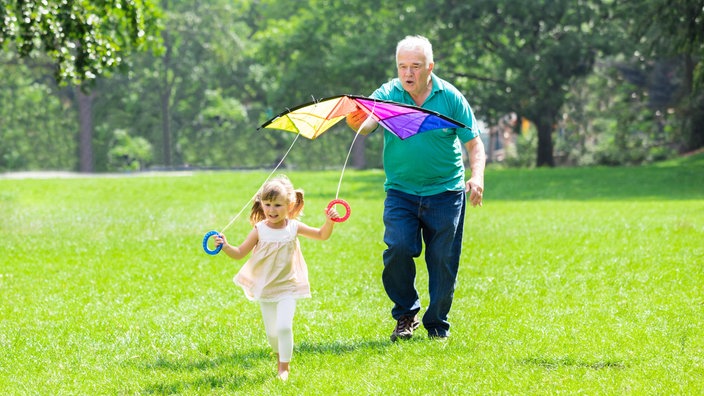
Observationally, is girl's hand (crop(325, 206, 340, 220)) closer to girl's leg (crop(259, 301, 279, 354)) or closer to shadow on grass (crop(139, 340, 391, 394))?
girl's leg (crop(259, 301, 279, 354))

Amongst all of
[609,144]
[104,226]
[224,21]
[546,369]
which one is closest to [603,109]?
[609,144]

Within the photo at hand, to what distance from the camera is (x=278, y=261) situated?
6750 mm

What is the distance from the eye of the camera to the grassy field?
669 cm

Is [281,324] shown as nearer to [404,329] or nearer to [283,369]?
[283,369]

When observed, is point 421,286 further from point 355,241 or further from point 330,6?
point 330,6

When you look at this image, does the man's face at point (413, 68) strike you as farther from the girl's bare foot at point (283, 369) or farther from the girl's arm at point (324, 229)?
A: the girl's bare foot at point (283, 369)

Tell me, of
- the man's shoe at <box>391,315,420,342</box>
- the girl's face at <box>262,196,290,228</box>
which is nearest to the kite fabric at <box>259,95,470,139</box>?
the girl's face at <box>262,196,290,228</box>

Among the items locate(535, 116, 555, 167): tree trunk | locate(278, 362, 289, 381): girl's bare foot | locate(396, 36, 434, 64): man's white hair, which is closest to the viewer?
locate(278, 362, 289, 381): girl's bare foot

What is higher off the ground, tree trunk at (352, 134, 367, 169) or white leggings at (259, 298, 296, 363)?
white leggings at (259, 298, 296, 363)

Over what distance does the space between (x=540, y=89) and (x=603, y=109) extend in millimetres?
11434

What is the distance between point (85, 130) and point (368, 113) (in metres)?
54.3

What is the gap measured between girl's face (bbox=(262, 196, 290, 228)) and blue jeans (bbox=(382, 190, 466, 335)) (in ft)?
3.62

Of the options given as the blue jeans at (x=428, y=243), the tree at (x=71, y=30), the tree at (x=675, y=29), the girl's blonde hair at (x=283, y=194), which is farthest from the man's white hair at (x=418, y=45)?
the tree at (x=675, y=29)

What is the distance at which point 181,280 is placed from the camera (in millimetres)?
11914
